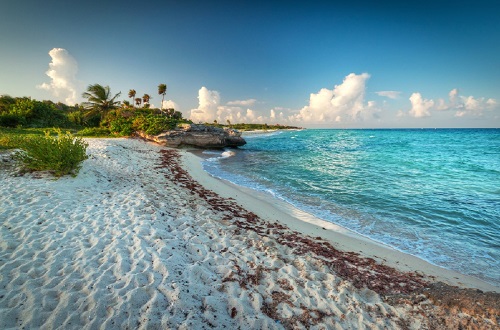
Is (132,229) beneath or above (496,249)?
above

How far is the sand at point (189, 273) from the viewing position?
3.08 m

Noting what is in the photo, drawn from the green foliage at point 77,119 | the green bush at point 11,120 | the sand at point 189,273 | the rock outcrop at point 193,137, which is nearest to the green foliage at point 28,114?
the green bush at point 11,120

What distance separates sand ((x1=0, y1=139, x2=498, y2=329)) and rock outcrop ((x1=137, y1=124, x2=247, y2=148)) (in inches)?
726

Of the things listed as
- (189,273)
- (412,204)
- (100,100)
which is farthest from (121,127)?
(412,204)

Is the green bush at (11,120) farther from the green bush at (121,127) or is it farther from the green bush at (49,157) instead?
the green bush at (49,157)

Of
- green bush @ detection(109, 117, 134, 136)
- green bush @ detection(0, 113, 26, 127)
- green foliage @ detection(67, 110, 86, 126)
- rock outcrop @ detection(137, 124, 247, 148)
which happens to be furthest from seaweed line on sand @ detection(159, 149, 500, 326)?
green foliage @ detection(67, 110, 86, 126)

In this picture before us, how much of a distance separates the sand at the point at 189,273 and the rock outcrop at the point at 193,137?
18.4m

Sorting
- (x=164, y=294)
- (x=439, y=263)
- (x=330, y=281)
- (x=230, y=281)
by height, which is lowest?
(x=439, y=263)

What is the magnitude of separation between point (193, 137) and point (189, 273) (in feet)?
80.0

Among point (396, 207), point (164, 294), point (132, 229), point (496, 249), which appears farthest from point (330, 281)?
point (396, 207)

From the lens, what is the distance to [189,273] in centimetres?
397

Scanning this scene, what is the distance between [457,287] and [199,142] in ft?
86.5

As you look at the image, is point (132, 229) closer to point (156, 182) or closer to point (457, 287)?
point (156, 182)

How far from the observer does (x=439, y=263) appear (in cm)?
571
